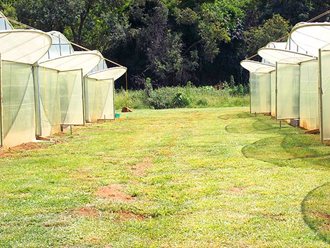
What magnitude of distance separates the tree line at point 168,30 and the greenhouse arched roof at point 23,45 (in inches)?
942

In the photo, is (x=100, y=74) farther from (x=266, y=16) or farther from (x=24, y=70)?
(x=266, y=16)

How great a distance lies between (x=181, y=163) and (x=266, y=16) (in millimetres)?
32909

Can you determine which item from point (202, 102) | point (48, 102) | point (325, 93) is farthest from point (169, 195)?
point (202, 102)

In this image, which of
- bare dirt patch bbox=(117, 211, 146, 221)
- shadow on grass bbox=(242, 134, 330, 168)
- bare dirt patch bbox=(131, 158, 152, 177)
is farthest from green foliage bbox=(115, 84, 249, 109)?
bare dirt patch bbox=(117, 211, 146, 221)

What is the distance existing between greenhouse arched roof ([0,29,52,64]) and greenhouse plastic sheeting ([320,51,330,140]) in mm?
5466

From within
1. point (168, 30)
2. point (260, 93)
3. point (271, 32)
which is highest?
point (168, 30)

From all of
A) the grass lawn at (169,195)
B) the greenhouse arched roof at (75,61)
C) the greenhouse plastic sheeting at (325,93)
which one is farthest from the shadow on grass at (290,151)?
the greenhouse arched roof at (75,61)

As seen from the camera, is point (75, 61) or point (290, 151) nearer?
point (290, 151)

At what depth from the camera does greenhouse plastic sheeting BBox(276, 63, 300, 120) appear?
14227mm

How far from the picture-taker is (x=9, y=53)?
10891 millimetres

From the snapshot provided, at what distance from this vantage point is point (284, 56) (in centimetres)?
1451

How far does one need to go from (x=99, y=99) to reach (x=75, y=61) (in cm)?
532

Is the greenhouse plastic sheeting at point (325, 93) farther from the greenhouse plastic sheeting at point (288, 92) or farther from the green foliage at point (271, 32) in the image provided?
the green foliage at point (271, 32)

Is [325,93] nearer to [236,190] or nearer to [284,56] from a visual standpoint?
[236,190]
